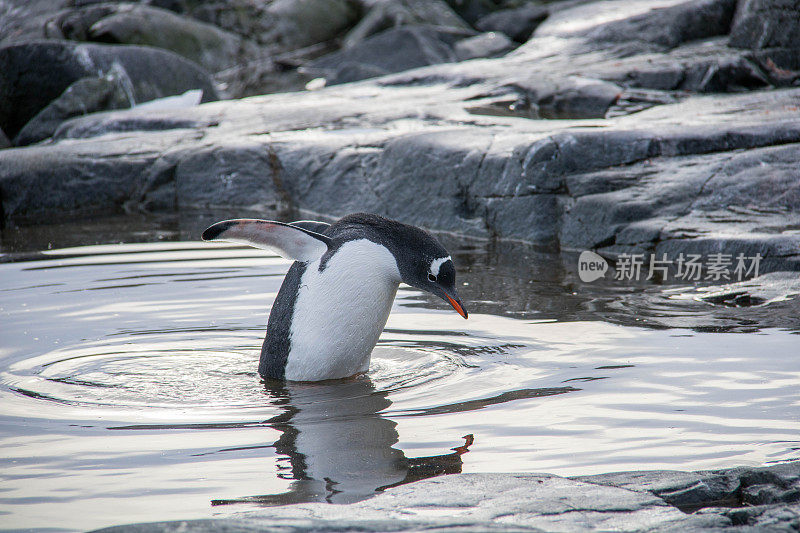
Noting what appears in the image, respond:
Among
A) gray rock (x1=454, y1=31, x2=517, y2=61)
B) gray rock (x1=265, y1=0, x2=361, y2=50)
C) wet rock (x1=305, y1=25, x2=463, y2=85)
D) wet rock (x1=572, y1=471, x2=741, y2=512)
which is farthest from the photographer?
gray rock (x1=265, y1=0, x2=361, y2=50)

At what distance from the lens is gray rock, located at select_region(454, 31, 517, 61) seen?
15.9m

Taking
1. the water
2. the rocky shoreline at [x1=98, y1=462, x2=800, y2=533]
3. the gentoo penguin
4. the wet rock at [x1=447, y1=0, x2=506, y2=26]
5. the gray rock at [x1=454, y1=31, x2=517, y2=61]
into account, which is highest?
the wet rock at [x1=447, y1=0, x2=506, y2=26]

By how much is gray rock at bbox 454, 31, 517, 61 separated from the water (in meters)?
10.6

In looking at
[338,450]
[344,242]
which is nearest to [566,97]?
[344,242]

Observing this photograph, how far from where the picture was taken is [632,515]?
221 centimetres

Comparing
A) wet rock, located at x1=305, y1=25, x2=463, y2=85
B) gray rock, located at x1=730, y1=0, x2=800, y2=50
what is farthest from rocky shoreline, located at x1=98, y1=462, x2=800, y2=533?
wet rock, located at x1=305, y1=25, x2=463, y2=85

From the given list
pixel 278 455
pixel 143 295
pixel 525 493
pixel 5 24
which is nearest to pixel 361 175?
pixel 143 295

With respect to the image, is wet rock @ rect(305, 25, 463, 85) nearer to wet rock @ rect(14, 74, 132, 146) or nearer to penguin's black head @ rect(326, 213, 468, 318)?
Result: wet rock @ rect(14, 74, 132, 146)

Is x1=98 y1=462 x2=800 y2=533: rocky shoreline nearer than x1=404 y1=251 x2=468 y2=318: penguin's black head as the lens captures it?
Yes

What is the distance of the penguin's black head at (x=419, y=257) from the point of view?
12.2 ft

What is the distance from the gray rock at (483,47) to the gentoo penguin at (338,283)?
12484 millimetres

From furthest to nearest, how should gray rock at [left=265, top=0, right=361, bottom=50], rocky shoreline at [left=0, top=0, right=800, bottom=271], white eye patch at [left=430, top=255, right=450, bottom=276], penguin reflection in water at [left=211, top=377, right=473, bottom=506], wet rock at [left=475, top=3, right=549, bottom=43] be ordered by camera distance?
gray rock at [left=265, top=0, right=361, bottom=50] < wet rock at [left=475, top=3, right=549, bottom=43] < rocky shoreline at [left=0, top=0, right=800, bottom=271] < white eye patch at [left=430, top=255, right=450, bottom=276] < penguin reflection in water at [left=211, top=377, right=473, bottom=506]

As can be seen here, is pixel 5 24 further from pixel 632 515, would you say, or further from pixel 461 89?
pixel 632 515

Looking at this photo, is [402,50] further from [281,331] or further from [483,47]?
[281,331]
